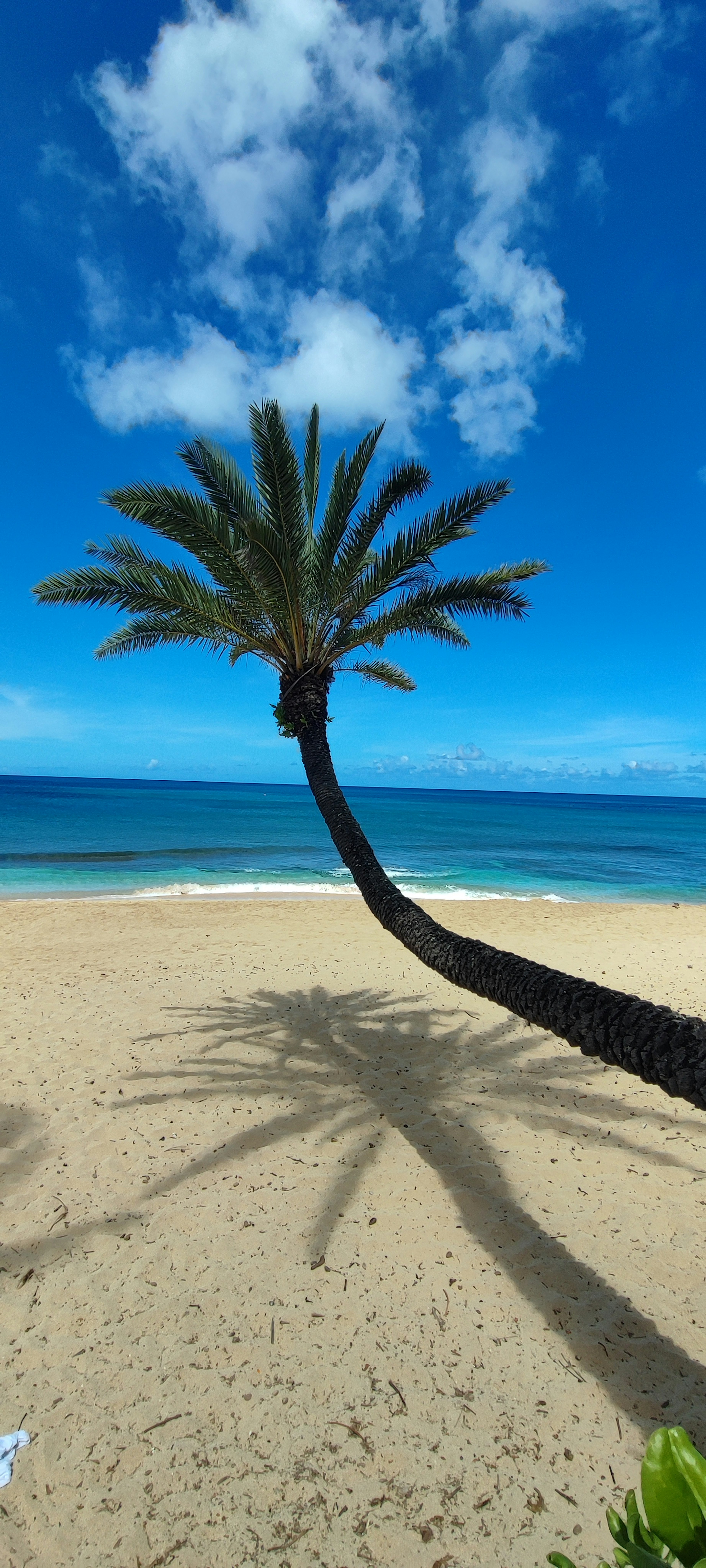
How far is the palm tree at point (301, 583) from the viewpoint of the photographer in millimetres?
6449

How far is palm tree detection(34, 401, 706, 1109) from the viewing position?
21.2 ft

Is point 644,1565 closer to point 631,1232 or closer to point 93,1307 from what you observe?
point 93,1307

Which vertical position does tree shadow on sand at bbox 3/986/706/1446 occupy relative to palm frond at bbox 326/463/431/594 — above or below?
below

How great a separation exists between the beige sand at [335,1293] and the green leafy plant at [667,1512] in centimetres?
187

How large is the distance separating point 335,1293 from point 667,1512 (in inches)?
114

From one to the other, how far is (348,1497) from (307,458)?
9485 mm

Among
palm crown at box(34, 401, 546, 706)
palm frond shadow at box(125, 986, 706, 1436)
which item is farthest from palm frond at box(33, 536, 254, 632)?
palm frond shadow at box(125, 986, 706, 1436)

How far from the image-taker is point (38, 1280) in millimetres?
3621

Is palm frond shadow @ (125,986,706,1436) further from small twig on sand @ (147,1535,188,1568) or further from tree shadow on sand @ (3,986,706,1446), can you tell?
small twig on sand @ (147,1535,188,1568)

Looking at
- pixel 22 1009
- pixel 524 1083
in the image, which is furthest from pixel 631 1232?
pixel 22 1009

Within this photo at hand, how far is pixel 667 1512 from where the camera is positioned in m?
1.17

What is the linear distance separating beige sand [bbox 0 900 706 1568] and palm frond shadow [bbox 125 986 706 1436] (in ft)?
0.08

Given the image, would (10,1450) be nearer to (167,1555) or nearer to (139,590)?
(167,1555)

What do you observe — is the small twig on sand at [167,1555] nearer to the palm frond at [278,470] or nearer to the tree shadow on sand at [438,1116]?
the tree shadow on sand at [438,1116]
